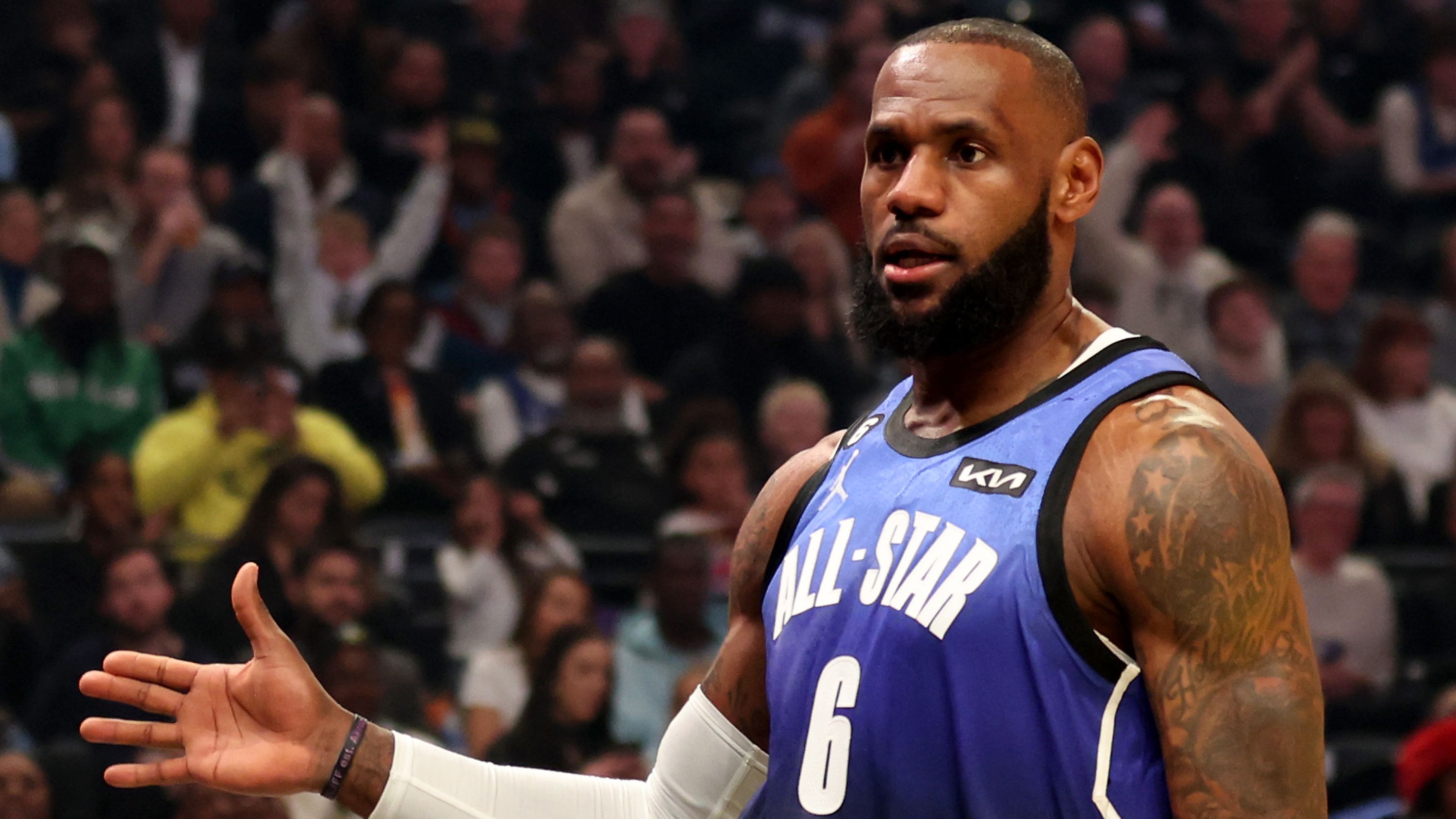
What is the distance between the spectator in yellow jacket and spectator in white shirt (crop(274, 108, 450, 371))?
0.71m

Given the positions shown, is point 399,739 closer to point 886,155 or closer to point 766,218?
point 886,155

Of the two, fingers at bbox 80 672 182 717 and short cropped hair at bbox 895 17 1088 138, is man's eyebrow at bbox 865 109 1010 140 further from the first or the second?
fingers at bbox 80 672 182 717

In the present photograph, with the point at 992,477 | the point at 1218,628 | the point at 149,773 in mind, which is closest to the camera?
the point at 1218,628

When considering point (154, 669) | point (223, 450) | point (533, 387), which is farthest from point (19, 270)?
point (154, 669)

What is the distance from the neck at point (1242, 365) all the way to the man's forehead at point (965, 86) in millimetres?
5985

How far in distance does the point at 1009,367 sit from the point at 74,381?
5406 millimetres

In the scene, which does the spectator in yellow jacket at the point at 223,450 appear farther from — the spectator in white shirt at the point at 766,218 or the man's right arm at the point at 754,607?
the man's right arm at the point at 754,607

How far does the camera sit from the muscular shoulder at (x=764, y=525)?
2664 mm

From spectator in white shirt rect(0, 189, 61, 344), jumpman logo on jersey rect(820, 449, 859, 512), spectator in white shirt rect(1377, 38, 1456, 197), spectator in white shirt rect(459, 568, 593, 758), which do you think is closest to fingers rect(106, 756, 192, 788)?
jumpman logo on jersey rect(820, 449, 859, 512)

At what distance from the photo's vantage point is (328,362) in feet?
24.6

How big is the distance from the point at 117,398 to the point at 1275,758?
19.1 ft

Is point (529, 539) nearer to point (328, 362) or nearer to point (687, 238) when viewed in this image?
point (328, 362)

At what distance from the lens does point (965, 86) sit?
7.86 ft

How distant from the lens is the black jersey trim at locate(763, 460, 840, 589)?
8.61 ft
